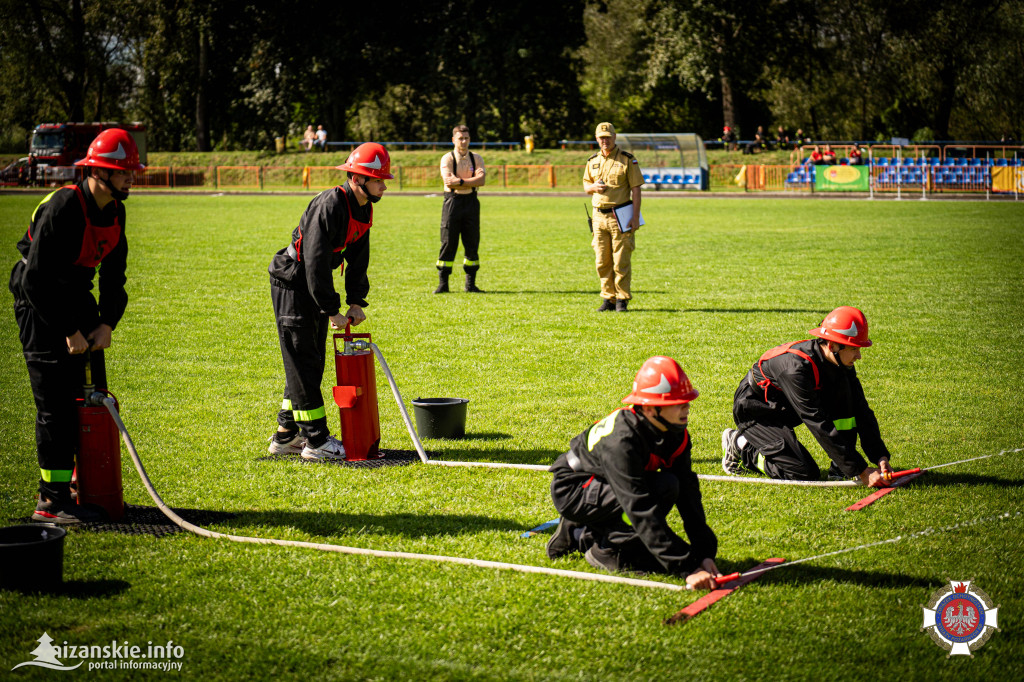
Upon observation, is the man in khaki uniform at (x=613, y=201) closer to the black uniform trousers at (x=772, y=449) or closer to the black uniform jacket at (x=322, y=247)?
the black uniform trousers at (x=772, y=449)

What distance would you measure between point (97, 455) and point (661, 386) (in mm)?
3431

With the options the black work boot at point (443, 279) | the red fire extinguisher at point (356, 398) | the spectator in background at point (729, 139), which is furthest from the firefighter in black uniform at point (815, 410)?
the spectator in background at point (729, 139)

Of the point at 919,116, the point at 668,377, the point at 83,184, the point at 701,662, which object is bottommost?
the point at 701,662

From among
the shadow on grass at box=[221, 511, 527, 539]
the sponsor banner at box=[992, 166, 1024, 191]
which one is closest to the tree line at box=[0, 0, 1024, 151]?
the sponsor banner at box=[992, 166, 1024, 191]

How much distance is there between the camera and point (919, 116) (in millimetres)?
59125

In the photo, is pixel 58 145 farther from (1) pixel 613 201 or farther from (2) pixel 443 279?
(1) pixel 613 201

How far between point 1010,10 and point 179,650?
2200 inches

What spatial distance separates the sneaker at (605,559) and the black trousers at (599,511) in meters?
0.04

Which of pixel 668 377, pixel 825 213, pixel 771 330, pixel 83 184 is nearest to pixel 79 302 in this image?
pixel 83 184

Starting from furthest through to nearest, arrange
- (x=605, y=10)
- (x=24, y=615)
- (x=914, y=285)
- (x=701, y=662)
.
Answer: (x=605, y=10), (x=914, y=285), (x=24, y=615), (x=701, y=662)

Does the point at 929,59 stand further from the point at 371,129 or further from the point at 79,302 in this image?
the point at 79,302

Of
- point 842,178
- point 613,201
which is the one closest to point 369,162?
point 613,201

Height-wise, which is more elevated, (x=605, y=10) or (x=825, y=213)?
(x=605, y=10)

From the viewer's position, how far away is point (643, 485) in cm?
489
